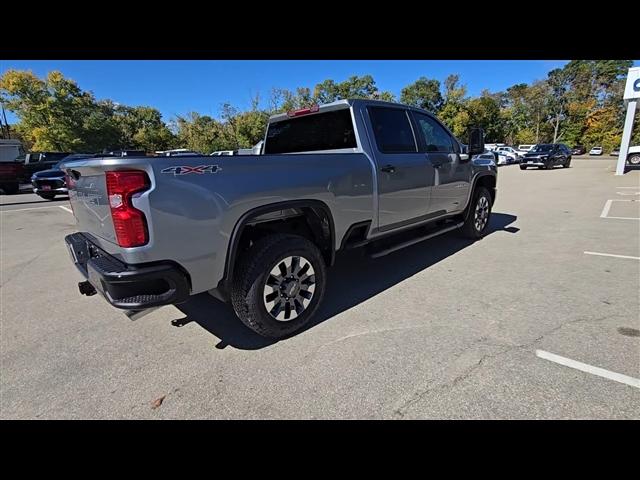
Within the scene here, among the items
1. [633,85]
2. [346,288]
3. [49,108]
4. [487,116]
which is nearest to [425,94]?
[487,116]

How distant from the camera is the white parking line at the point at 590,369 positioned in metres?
2.15

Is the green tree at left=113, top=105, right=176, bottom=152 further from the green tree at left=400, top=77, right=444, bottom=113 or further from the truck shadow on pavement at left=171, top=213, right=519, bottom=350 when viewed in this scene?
the truck shadow on pavement at left=171, top=213, right=519, bottom=350

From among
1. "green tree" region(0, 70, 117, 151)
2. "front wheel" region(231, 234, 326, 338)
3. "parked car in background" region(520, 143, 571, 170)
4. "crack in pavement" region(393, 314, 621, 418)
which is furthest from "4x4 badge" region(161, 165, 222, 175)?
"green tree" region(0, 70, 117, 151)

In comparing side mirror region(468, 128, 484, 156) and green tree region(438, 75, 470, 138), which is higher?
green tree region(438, 75, 470, 138)

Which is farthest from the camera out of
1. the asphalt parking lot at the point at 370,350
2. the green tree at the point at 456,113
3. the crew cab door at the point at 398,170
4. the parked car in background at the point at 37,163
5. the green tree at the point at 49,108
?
the green tree at the point at 456,113

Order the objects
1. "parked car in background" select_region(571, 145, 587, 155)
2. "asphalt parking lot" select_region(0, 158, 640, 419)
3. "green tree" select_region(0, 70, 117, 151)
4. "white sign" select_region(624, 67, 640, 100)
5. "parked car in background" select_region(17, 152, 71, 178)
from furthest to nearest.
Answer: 1. "parked car in background" select_region(571, 145, 587, 155)
2. "green tree" select_region(0, 70, 117, 151)
3. "parked car in background" select_region(17, 152, 71, 178)
4. "white sign" select_region(624, 67, 640, 100)
5. "asphalt parking lot" select_region(0, 158, 640, 419)

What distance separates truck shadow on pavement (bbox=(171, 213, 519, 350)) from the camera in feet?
9.54

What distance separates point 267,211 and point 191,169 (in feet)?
2.08

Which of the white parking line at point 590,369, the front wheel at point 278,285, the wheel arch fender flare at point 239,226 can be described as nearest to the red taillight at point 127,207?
the wheel arch fender flare at point 239,226

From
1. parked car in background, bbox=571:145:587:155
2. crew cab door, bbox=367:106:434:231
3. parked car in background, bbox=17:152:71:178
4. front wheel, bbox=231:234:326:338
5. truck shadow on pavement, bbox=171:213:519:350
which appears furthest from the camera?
parked car in background, bbox=571:145:587:155

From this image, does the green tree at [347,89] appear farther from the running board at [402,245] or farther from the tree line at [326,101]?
the running board at [402,245]

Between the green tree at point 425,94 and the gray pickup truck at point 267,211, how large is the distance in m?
43.0
